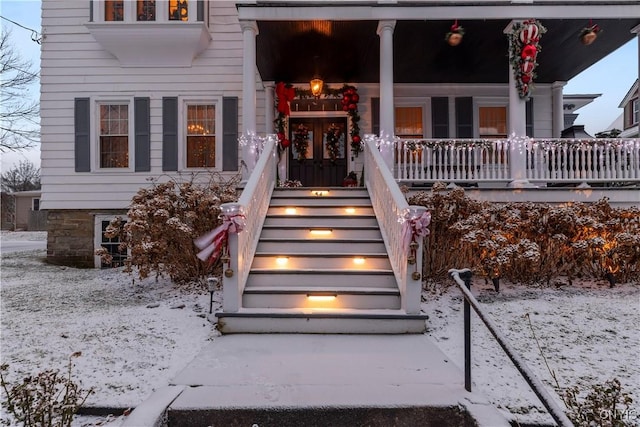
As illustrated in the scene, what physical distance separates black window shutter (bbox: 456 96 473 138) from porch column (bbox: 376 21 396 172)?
10.1ft

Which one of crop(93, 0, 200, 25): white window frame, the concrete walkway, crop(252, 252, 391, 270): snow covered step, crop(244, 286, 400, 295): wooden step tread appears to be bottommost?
the concrete walkway

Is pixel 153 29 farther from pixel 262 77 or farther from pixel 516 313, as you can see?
pixel 516 313

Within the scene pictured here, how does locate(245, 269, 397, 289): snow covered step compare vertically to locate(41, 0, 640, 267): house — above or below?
below

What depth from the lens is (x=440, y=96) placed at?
31.6ft

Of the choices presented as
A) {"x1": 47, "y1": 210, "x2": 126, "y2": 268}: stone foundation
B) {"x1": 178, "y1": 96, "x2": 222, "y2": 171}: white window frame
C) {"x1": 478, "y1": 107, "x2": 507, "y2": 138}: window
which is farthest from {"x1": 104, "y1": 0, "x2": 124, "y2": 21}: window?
{"x1": 478, "y1": 107, "x2": 507, "y2": 138}: window

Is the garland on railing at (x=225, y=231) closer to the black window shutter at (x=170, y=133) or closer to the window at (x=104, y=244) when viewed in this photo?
the black window shutter at (x=170, y=133)

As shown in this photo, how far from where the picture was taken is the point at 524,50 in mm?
7062

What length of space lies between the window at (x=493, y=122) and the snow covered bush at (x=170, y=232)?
6.89 metres

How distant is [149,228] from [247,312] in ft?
8.80

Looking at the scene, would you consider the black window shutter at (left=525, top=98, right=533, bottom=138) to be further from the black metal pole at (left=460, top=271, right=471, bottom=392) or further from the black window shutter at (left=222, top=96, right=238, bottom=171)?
the black metal pole at (left=460, top=271, right=471, bottom=392)

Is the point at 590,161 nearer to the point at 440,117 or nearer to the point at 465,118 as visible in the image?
the point at 465,118

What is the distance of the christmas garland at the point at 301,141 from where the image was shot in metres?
9.64

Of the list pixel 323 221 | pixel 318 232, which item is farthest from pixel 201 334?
pixel 323 221

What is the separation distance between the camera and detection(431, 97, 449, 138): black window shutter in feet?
31.4
